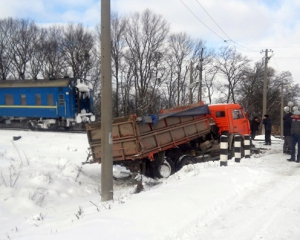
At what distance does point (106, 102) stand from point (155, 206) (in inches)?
107

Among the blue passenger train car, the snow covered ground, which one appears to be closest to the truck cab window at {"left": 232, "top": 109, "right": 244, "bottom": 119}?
the snow covered ground

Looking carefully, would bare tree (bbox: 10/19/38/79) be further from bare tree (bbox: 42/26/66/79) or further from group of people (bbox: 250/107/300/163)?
group of people (bbox: 250/107/300/163)

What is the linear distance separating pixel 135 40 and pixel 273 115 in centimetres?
2632

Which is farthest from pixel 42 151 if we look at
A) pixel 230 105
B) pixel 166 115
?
pixel 230 105

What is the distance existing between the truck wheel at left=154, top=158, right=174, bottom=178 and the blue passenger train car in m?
13.5

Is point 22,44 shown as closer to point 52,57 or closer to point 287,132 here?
point 52,57

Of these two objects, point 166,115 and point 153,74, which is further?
point 153,74

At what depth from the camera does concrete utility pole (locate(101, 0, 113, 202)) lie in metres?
7.10

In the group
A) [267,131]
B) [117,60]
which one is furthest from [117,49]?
[267,131]

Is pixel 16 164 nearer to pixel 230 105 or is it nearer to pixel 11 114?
pixel 230 105

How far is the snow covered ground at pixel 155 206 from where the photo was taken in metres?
4.42

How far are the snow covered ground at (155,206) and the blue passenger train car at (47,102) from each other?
13421mm

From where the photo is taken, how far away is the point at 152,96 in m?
44.9

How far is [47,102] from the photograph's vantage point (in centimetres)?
2416
